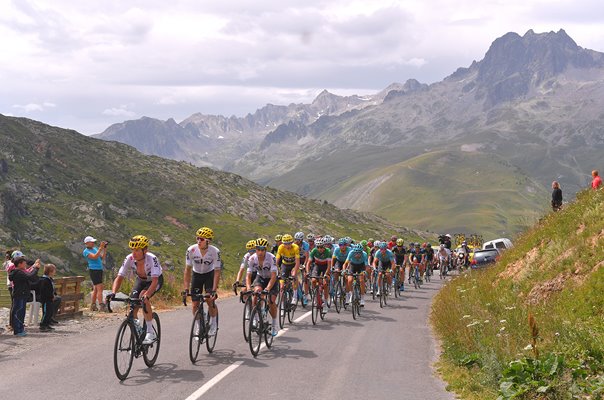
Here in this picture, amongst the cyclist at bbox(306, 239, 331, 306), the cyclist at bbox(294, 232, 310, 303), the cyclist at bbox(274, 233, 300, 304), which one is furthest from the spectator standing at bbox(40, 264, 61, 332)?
the cyclist at bbox(306, 239, 331, 306)

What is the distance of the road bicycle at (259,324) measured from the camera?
1272 cm

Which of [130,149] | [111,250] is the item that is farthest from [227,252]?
[130,149]

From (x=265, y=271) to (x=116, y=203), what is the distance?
338 ft

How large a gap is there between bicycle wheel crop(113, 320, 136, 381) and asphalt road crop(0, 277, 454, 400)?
0.20 meters

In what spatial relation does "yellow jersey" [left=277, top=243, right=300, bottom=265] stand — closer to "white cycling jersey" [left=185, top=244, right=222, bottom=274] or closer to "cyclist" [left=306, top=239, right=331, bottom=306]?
"cyclist" [left=306, top=239, right=331, bottom=306]

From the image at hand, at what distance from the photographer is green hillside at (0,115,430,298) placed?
89.2 m

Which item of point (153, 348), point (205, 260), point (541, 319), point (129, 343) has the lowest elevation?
point (153, 348)

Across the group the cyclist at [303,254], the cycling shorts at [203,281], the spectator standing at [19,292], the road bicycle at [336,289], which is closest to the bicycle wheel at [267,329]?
the cycling shorts at [203,281]

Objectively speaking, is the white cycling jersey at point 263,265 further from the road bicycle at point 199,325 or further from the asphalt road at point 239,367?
the road bicycle at point 199,325

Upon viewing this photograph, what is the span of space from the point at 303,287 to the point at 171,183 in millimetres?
118793

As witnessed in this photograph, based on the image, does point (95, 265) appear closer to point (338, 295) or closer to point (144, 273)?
point (338, 295)

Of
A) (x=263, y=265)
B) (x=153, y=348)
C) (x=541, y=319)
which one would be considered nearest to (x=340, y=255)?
(x=263, y=265)

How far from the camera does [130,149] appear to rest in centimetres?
14975

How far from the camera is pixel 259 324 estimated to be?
43.1 ft
